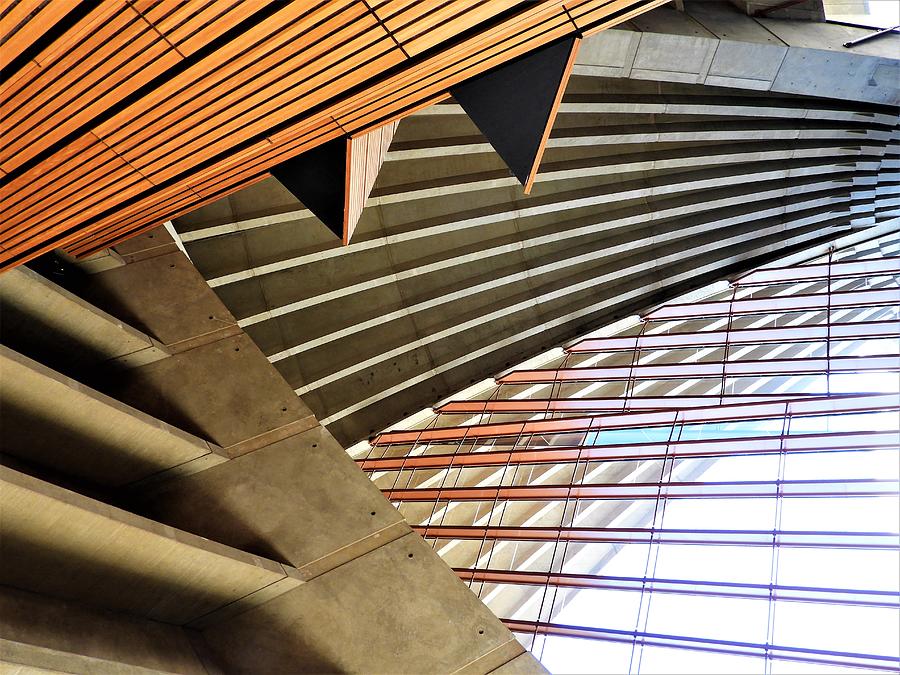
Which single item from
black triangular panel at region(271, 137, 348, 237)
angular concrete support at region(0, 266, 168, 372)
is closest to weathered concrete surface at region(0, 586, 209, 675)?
angular concrete support at region(0, 266, 168, 372)

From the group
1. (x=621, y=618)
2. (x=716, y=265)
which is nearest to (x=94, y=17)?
(x=621, y=618)

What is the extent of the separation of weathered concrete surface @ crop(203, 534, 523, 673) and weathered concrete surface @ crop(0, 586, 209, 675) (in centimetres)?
52

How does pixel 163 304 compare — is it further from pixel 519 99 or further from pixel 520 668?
pixel 520 668

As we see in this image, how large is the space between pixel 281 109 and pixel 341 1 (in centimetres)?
113

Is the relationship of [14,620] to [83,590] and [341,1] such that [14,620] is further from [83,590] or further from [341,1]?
[341,1]

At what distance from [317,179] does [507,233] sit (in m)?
8.63

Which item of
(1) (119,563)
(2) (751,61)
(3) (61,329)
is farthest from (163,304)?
(2) (751,61)

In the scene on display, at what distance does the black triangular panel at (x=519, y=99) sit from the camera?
520cm

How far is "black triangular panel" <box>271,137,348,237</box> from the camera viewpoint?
666 cm

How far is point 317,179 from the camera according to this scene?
6.80m

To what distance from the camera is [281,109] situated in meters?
5.18

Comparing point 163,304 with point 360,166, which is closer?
point 360,166

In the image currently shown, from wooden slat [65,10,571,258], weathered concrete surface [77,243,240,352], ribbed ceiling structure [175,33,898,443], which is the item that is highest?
wooden slat [65,10,571,258]

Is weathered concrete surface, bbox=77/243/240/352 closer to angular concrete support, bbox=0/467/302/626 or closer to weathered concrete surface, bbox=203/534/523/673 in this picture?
angular concrete support, bbox=0/467/302/626
